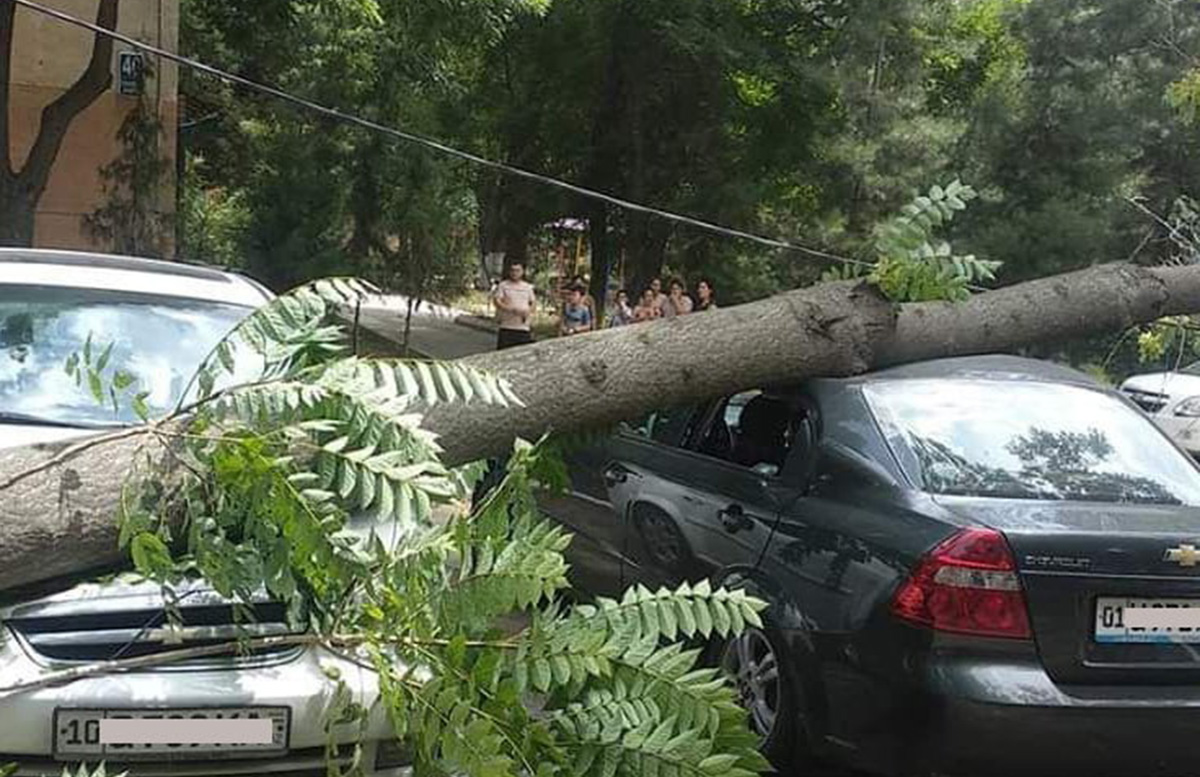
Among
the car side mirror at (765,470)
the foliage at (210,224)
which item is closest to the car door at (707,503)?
the car side mirror at (765,470)

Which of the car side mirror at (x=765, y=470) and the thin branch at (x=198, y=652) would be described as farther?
the car side mirror at (x=765, y=470)

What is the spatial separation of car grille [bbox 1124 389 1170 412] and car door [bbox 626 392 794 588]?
8.45 metres

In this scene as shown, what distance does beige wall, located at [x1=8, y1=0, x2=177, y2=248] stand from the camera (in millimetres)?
15508

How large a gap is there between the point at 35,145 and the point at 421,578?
11.3 meters

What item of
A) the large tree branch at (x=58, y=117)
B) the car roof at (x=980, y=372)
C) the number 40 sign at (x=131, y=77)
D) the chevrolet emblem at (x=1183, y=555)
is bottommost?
the chevrolet emblem at (x=1183, y=555)

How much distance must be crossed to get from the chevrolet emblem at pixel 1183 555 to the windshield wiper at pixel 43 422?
3.21 metres

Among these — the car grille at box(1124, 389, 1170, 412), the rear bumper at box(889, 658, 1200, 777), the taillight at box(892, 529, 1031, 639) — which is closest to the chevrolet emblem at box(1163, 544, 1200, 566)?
the rear bumper at box(889, 658, 1200, 777)

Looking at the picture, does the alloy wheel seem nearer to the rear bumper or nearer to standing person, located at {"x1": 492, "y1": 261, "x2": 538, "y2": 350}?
the rear bumper

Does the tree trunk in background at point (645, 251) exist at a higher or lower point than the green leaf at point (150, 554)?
higher

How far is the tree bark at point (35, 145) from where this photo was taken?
1252 centimetres

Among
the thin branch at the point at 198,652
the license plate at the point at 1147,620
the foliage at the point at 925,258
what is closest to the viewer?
the thin branch at the point at 198,652

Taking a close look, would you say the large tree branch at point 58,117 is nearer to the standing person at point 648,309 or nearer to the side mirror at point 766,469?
the standing person at point 648,309

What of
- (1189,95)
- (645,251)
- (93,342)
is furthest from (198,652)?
(645,251)

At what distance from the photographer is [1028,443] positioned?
14.7 ft
